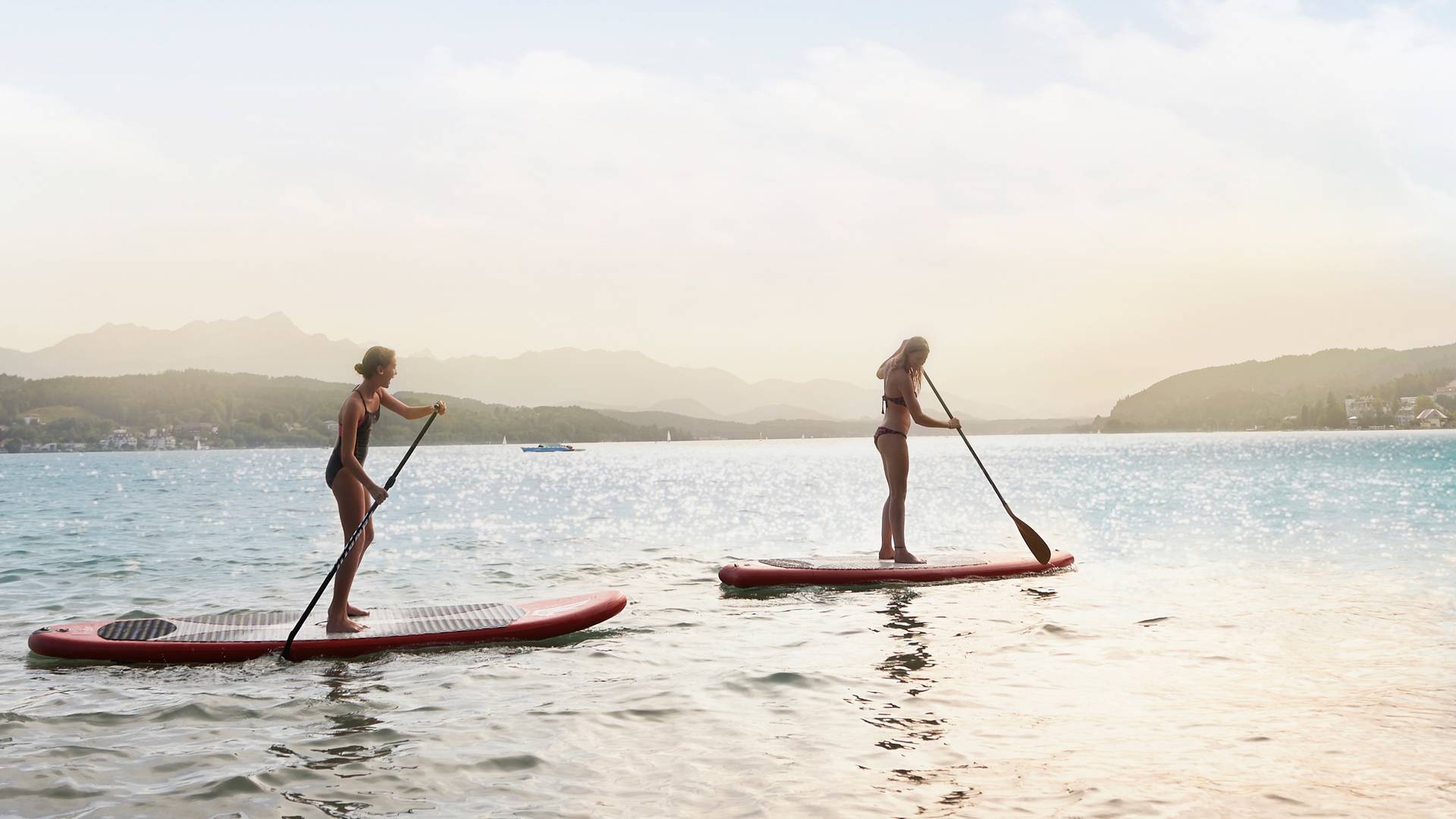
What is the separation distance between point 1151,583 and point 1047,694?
7.90 m

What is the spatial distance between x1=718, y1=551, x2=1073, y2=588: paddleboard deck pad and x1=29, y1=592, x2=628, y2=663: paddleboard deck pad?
9.51 feet

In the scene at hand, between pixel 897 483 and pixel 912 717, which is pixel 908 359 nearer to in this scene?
pixel 897 483

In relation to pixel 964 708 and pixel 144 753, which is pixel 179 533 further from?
pixel 964 708

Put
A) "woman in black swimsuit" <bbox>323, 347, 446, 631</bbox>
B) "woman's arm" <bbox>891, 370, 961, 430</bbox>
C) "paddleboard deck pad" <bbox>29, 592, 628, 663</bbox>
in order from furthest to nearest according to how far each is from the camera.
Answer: "woman's arm" <bbox>891, 370, 961, 430</bbox>, "paddleboard deck pad" <bbox>29, 592, 628, 663</bbox>, "woman in black swimsuit" <bbox>323, 347, 446, 631</bbox>

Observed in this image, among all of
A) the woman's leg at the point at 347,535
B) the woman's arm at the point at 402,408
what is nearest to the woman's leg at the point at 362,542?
the woman's leg at the point at 347,535

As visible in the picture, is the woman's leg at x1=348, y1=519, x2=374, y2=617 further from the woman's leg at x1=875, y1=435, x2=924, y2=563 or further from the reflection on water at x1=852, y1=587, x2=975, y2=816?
the woman's leg at x1=875, y1=435, x2=924, y2=563

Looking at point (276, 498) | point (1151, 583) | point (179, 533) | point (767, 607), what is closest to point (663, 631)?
point (767, 607)

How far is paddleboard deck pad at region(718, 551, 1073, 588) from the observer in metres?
13.4

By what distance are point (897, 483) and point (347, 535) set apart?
22.7ft

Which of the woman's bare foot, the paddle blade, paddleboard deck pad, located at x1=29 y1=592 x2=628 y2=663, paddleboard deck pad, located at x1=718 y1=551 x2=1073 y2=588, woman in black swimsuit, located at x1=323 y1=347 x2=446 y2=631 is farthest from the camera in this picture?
the paddle blade

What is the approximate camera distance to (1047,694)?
7.97 m

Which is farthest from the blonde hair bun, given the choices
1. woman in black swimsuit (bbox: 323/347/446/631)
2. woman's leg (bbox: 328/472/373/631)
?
woman's leg (bbox: 328/472/373/631)

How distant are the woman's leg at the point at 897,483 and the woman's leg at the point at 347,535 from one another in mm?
6436

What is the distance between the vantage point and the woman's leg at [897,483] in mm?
13430
